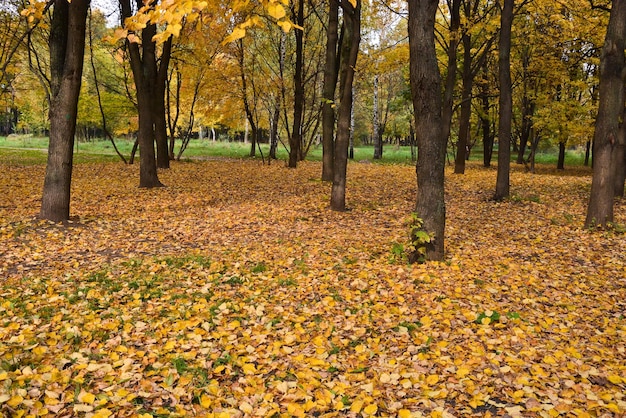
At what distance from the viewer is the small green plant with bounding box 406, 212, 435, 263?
21.5ft

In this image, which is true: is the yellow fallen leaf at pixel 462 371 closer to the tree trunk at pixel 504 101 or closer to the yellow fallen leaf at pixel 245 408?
the yellow fallen leaf at pixel 245 408

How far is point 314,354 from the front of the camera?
14.0 feet

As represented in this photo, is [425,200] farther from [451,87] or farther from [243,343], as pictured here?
[451,87]

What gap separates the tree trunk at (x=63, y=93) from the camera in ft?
27.2

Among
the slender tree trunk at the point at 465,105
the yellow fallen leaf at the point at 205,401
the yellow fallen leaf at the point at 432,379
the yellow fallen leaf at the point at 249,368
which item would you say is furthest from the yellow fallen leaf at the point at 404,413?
the slender tree trunk at the point at 465,105

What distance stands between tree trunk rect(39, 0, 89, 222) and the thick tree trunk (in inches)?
414

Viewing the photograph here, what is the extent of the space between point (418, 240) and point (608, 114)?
208 inches

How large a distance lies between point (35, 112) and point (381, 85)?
32927 millimetres

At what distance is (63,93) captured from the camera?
8430 mm

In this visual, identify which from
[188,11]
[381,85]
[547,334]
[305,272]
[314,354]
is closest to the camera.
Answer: [188,11]

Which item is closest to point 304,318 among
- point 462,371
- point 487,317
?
point 462,371

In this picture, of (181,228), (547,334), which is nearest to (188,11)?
(547,334)

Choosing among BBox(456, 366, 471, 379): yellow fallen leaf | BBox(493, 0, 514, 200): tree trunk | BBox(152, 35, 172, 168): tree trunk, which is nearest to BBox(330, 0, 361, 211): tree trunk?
BBox(493, 0, 514, 200): tree trunk

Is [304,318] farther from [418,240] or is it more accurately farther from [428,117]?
[428,117]
